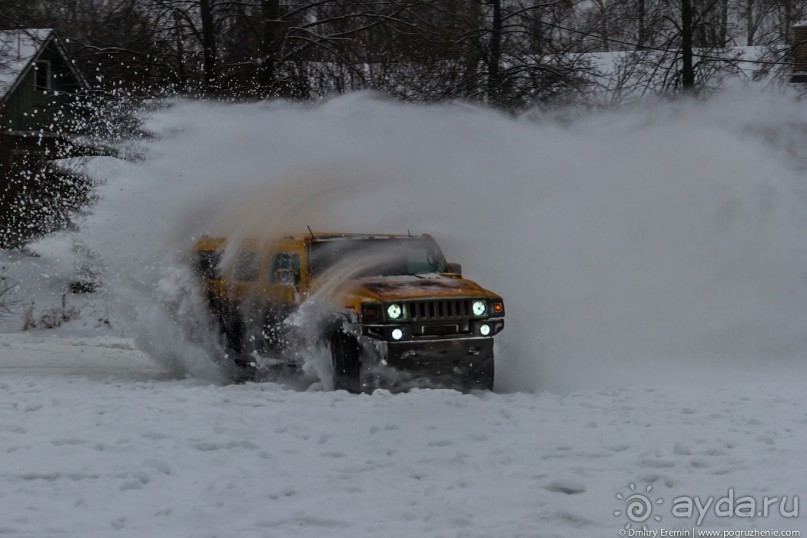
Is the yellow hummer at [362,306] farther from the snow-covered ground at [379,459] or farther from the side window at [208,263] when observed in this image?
the snow-covered ground at [379,459]

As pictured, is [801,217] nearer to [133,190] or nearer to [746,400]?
[746,400]

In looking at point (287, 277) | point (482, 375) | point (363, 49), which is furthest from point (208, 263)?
point (363, 49)

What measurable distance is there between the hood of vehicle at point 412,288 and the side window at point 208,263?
2294 mm

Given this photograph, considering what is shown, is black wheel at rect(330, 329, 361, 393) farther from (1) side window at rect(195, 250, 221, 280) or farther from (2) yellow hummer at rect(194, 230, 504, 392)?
(1) side window at rect(195, 250, 221, 280)

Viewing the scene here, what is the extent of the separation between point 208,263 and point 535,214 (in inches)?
165

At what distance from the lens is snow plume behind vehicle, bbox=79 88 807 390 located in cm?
1241

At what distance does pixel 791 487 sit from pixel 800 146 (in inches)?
500

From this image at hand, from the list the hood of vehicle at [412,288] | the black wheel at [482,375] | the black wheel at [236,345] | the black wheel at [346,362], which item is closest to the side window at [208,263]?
the black wheel at [236,345]

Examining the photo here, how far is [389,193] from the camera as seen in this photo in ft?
41.7

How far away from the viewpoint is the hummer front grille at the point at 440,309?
379 inches

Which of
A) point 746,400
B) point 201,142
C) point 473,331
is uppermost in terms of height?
point 201,142

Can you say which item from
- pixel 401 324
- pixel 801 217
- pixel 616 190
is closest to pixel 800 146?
pixel 801 217

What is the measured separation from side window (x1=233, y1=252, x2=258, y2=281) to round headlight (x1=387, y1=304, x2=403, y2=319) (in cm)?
228

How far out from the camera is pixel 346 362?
32.1 feet
